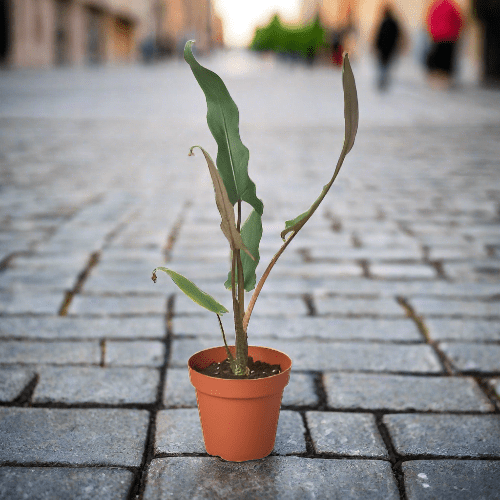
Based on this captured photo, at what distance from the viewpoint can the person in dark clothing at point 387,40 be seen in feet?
51.9

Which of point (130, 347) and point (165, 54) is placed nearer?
point (130, 347)

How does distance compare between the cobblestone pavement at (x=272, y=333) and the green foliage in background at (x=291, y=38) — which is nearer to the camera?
the cobblestone pavement at (x=272, y=333)

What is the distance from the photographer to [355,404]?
6.12 ft

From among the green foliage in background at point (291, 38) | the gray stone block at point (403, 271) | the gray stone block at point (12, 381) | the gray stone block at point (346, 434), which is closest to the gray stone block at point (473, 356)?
the gray stone block at point (346, 434)

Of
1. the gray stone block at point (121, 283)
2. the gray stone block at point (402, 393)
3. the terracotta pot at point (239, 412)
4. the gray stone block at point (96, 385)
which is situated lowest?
the gray stone block at point (402, 393)

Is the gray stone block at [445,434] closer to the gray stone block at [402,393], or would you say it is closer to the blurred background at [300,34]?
the gray stone block at [402,393]

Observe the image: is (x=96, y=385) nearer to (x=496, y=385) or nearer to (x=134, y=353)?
(x=134, y=353)

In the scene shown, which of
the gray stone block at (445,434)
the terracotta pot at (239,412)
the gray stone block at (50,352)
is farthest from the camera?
the gray stone block at (50,352)

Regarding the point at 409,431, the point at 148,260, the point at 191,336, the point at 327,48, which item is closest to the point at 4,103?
the point at 148,260

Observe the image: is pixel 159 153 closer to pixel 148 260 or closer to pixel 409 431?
pixel 148 260

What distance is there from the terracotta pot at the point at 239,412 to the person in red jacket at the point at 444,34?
1619 cm

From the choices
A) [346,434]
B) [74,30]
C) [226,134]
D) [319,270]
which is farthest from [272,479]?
[74,30]

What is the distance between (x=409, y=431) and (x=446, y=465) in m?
0.18

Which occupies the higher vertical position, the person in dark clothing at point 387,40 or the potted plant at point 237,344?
the person in dark clothing at point 387,40
